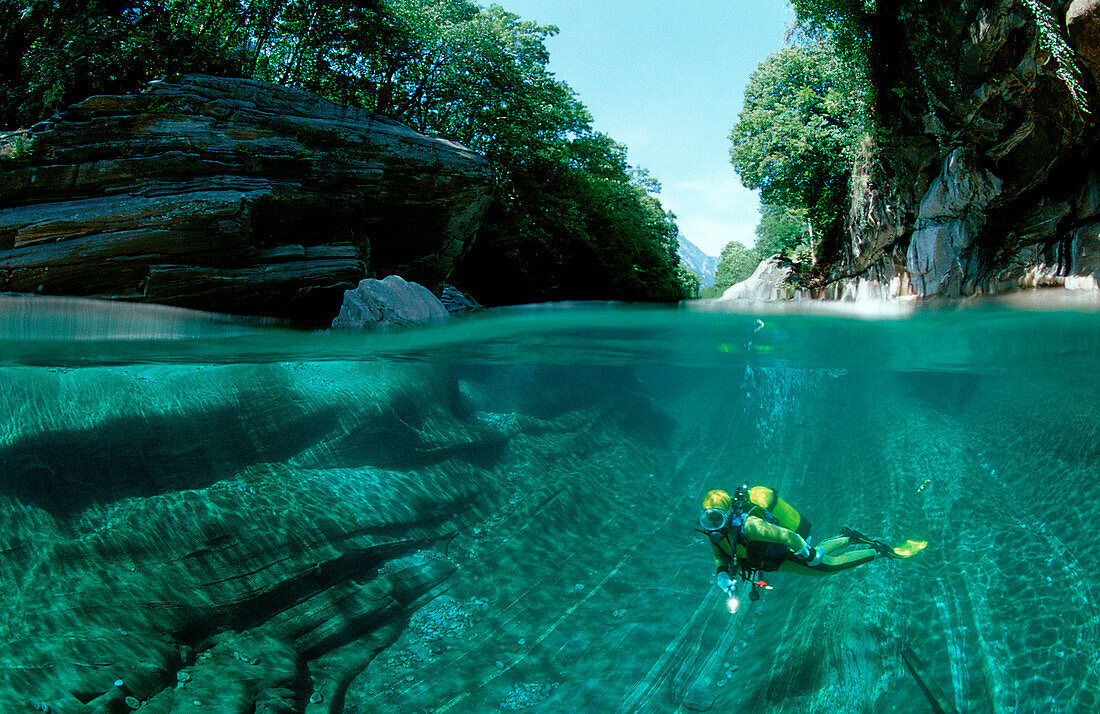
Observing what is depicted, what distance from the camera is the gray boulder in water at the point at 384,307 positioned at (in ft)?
35.8

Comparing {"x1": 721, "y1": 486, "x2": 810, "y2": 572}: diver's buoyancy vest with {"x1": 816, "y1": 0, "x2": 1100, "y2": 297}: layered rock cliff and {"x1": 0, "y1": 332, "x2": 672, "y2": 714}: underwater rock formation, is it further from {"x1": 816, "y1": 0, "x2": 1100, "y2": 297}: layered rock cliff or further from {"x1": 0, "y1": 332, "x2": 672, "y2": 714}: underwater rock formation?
{"x1": 816, "y1": 0, "x2": 1100, "y2": 297}: layered rock cliff

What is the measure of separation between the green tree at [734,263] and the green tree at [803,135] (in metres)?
28.2

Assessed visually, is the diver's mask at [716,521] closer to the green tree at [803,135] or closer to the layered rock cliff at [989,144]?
the layered rock cliff at [989,144]

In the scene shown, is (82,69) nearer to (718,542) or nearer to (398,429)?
(398,429)

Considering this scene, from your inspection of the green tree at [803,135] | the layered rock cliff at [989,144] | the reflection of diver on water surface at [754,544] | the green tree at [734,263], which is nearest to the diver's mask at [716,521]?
the reflection of diver on water surface at [754,544]

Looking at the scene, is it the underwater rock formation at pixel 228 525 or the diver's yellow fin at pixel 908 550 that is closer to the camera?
the underwater rock formation at pixel 228 525

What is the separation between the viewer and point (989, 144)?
12.7 meters

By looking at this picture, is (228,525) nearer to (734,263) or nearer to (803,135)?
(803,135)

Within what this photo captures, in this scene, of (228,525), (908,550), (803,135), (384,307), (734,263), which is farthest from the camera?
(734,263)

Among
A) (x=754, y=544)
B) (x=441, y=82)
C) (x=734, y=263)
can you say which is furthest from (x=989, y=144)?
(x=734, y=263)

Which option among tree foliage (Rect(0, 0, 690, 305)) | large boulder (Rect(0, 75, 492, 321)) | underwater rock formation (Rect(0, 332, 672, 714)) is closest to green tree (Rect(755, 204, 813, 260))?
tree foliage (Rect(0, 0, 690, 305))

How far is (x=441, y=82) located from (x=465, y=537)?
15.2 m

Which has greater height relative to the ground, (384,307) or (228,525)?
(384,307)

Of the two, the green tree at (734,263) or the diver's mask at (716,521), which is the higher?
the green tree at (734,263)
